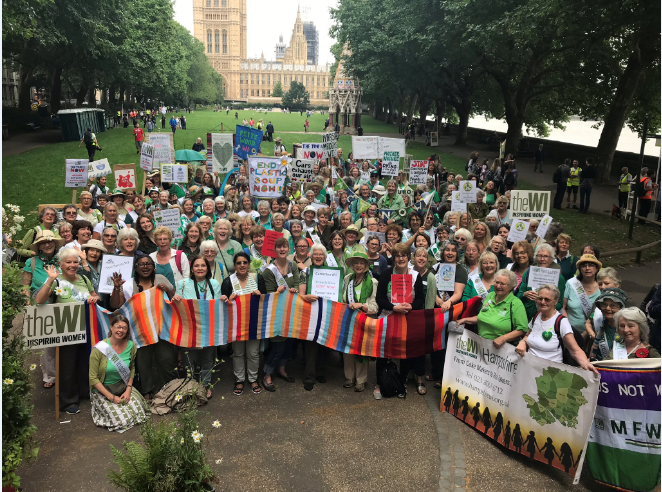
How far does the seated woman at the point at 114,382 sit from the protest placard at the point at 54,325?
1.32 feet

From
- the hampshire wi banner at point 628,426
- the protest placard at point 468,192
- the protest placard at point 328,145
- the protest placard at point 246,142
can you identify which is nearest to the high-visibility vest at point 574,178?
the protest placard at point 328,145

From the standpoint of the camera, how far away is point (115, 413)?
582 cm

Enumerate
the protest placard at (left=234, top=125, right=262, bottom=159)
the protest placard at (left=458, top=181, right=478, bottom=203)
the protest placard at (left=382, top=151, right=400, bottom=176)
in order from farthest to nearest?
the protest placard at (left=382, top=151, right=400, bottom=176)
the protest placard at (left=234, top=125, right=262, bottom=159)
the protest placard at (left=458, top=181, right=478, bottom=203)

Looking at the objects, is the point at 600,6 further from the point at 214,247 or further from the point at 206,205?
the point at 214,247

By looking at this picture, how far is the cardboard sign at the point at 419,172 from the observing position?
15180 mm

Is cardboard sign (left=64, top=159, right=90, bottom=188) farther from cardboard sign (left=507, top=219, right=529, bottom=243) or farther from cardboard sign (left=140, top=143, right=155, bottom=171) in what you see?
cardboard sign (left=507, top=219, right=529, bottom=243)

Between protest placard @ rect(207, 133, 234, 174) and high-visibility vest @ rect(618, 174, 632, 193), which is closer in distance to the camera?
protest placard @ rect(207, 133, 234, 174)

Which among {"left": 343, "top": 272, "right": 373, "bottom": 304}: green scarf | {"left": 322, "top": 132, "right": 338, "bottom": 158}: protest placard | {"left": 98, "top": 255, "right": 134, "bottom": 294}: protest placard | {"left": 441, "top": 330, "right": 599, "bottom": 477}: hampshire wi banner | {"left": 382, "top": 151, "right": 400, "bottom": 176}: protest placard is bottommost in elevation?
{"left": 441, "top": 330, "right": 599, "bottom": 477}: hampshire wi banner

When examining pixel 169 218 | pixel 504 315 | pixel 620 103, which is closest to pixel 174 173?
pixel 169 218

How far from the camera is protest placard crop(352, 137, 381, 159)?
16234 millimetres

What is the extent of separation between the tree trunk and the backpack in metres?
19.8

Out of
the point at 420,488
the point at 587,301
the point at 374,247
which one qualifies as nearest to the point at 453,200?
the point at 374,247

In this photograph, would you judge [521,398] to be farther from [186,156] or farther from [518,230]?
[186,156]

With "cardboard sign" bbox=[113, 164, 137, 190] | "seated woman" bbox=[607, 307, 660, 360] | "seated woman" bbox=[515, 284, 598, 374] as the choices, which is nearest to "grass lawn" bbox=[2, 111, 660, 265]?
"cardboard sign" bbox=[113, 164, 137, 190]
